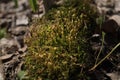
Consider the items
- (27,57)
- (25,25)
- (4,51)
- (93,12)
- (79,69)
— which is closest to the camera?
(79,69)

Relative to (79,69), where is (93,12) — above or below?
above

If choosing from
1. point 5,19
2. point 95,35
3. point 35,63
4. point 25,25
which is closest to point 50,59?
point 35,63

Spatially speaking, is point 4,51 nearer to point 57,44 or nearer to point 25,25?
point 25,25

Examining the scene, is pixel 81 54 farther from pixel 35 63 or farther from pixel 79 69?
pixel 35 63

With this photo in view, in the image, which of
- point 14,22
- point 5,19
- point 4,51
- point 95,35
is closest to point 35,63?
point 95,35

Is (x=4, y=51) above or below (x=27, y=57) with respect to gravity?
below

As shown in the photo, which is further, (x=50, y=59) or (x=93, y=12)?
(x=93, y=12)

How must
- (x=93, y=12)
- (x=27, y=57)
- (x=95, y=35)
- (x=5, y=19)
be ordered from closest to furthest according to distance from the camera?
(x=27, y=57) < (x=95, y=35) < (x=93, y=12) < (x=5, y=19)
